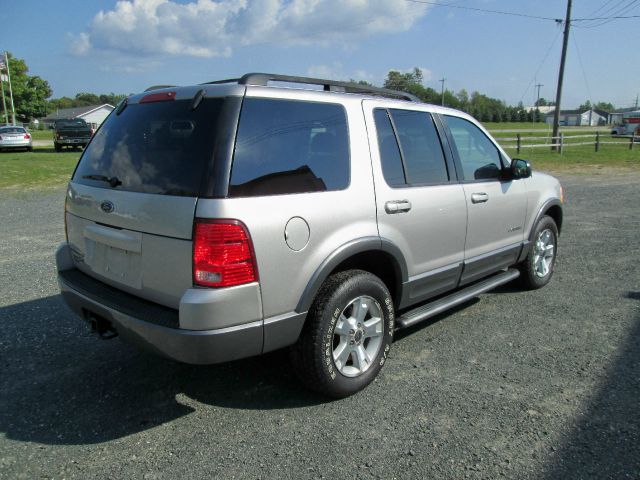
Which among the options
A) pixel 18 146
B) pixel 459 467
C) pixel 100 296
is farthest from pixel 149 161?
pixel 18 146

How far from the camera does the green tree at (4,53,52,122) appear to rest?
76500 mm

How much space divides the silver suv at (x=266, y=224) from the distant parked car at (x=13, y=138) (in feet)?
88.1

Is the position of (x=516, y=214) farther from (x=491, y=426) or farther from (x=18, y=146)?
(x=18, y=146)

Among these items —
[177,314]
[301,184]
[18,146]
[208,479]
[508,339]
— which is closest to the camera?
[208,479]

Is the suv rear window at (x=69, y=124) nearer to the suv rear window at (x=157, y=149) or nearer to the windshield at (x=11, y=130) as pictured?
the windshield at (x=11, y=130)

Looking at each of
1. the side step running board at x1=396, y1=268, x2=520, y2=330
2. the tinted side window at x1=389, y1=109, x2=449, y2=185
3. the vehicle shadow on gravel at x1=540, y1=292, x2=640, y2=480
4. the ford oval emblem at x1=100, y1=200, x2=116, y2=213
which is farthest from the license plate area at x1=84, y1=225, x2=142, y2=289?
the vehicle shadow on gravel at x1=540, y1=292, x2=640, y2=480

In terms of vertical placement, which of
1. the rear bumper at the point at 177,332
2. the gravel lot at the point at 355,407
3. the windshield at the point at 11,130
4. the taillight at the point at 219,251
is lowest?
the gravel lot at the point at 355,407

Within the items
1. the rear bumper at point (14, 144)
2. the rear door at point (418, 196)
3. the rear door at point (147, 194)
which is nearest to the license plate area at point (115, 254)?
the rear door at point (147, 194)

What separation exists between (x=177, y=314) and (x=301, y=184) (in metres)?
0.98

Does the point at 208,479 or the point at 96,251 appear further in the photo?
the point at 96,251

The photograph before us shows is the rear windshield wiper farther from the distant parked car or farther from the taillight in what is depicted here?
the distant parked car

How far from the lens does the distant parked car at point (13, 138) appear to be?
25797mm

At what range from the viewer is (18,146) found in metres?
26.1

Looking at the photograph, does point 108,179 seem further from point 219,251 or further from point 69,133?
point 69,133
